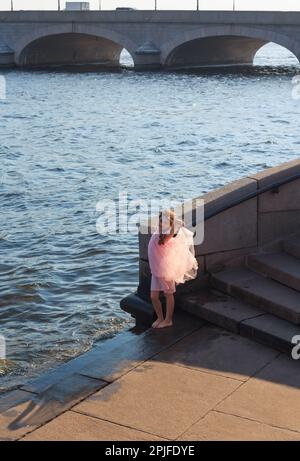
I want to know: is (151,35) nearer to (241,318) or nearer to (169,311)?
Answer: (169,311)

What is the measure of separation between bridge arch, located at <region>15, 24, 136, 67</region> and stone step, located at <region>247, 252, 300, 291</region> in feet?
167

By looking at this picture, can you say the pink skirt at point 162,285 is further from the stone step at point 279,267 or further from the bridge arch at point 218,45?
the bridge arch at point 218,45

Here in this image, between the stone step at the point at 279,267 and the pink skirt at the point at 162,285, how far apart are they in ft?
3.69

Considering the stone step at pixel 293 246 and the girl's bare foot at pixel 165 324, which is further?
the stone step at pixel 293 246

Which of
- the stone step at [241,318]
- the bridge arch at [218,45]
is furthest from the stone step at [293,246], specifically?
the bridge arch at [218,45]

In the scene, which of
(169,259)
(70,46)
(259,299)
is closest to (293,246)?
(259,299)

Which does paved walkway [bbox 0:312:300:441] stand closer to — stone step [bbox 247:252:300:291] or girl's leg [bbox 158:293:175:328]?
girl's leg [bbox 158:293:175:328]

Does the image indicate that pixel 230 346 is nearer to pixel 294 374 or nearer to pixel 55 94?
pixel 294 374

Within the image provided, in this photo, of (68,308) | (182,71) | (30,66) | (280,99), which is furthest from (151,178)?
(30,66)

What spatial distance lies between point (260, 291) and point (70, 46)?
59.0 meters

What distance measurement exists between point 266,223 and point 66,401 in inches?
133

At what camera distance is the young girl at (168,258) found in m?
7.63

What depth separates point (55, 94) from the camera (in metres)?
41.6

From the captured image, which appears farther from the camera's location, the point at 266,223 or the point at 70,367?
the point at 266,223
